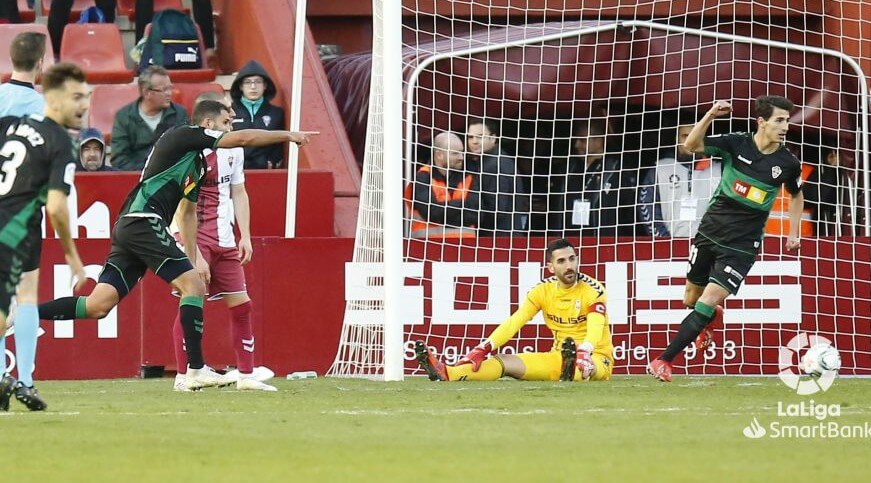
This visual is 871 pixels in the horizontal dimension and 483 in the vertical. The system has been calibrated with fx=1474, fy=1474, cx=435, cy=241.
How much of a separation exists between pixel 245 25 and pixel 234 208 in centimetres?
534

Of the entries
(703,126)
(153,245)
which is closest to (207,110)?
(153,245)

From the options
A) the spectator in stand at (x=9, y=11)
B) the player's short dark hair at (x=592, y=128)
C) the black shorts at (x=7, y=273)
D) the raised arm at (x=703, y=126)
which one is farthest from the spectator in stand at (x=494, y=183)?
the black shorts at (x=7, y=273)

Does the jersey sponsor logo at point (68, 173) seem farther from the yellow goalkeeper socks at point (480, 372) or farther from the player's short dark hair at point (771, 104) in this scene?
the player's short dark hair at point (771, 104)

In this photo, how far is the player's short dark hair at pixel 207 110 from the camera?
9867 millimetres

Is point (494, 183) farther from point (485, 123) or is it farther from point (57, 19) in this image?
point (57, 19)

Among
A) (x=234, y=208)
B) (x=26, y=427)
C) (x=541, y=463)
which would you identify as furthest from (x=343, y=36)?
(x=541, y=463)

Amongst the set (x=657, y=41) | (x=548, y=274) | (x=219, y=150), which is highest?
(x=657, y=41)

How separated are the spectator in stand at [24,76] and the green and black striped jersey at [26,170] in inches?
38.2

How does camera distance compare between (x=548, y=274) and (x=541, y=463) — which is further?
(x=548, y=274)

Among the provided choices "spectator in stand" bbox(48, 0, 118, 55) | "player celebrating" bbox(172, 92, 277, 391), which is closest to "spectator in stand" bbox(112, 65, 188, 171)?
"spectator in stand" bbox(48, 0, 118, 55)

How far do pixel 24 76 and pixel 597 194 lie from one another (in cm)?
600

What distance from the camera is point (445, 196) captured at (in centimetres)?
1271

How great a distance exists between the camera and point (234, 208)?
35.1 feet

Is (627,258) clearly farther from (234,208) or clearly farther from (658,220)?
(234,208)
